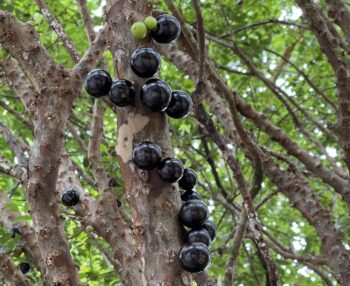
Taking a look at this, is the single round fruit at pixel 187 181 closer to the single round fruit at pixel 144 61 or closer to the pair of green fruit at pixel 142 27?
the single round fruit at pixel 144 61

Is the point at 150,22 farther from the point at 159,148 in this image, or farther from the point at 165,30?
the point at 159,148

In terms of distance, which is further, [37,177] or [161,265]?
[37,177]

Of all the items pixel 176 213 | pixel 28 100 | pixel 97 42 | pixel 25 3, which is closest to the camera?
pixel 176 213

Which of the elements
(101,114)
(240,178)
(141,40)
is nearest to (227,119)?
(101,114)

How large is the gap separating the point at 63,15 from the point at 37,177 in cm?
414

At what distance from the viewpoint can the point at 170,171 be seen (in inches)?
80.8

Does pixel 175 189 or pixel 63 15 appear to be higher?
pixel 63 15

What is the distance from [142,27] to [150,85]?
0.26 meters

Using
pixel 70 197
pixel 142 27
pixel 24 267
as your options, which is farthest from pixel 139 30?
pixel 24 267

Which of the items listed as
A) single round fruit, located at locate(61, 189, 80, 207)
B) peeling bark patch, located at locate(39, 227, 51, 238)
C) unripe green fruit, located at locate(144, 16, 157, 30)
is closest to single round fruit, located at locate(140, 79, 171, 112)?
unripe green fruit, located at locate(144, 16, 157, 30)

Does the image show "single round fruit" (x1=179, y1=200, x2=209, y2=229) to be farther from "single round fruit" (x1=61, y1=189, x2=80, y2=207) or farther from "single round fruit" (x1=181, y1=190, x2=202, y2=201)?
"single round fruit" (x1=61, y1=189, x2=80, y2=207)

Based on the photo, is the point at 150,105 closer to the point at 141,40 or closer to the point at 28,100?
the point at 141,40

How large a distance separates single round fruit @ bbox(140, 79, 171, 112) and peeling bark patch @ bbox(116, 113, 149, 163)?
0.07 m

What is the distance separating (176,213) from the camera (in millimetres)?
2033
